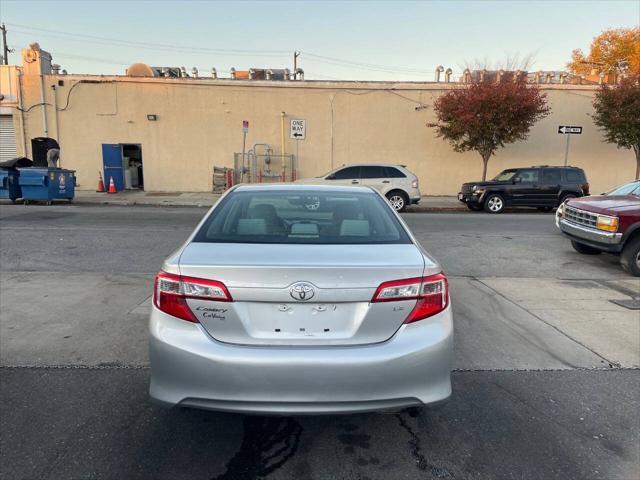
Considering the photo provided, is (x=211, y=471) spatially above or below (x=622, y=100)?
below

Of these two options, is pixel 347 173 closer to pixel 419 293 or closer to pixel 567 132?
pixel 567 132

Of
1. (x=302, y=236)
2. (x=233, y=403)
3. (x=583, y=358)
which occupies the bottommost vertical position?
(x=583, y=358)

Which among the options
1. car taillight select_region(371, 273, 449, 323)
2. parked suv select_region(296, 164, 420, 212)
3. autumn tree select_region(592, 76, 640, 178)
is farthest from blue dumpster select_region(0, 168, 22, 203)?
autumn tree select_region(592, 76, 640, 178)

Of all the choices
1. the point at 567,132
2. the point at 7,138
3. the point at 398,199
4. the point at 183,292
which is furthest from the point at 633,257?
the point at 7,138

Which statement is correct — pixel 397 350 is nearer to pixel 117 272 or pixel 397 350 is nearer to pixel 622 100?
pixel 117 272

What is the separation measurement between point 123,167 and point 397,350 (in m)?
22.8

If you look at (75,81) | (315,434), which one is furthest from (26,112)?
(315,434)

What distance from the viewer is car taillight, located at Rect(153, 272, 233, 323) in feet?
8.38

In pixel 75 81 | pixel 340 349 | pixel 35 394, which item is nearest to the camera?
pixel 340 349

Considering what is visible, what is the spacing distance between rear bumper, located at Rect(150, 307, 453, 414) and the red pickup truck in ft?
20.8

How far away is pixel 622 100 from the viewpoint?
19.8 m

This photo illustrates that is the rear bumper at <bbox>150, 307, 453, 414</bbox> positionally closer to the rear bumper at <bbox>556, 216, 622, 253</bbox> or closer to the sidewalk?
the rear bumper at <bbox>556, 216, 622, 253</bbox>

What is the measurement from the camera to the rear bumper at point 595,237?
755 cm

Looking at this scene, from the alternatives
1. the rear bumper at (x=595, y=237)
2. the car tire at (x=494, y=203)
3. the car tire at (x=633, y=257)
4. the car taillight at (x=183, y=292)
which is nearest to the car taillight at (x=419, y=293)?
the car taillight at (x=183, y=292)
